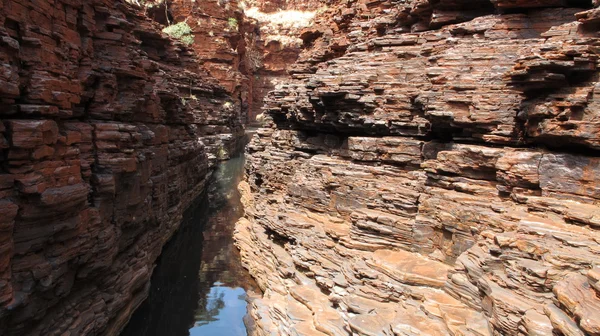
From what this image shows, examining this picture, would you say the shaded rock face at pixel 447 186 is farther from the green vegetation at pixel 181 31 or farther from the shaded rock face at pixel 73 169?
the green vegetation at pixel 181 31

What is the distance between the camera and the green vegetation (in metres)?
41.1

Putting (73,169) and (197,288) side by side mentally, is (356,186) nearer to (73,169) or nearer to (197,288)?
(73,169)

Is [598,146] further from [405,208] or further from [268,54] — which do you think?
[268,54]

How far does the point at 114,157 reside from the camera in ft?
40.6

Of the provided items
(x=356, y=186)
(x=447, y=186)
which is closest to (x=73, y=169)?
(x=356, y=186)

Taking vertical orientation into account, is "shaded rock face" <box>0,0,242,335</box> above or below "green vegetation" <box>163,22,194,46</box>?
below

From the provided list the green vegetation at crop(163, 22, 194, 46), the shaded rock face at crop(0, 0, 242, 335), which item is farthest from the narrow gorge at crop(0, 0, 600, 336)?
the green vegetation at crop(163, 22, 194, 46)

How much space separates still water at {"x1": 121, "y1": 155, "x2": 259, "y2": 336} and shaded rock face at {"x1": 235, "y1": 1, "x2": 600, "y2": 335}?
1760 millimetres

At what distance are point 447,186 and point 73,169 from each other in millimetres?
10258

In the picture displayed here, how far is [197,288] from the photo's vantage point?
19016 mm

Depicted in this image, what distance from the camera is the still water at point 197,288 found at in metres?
15.7

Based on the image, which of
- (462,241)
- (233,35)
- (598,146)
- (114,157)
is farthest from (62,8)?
(233,35)

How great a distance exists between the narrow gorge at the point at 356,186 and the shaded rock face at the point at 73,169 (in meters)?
0.05

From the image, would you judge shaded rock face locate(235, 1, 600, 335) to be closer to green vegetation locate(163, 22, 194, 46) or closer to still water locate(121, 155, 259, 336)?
still water locate(121, 155, 259, 336)
